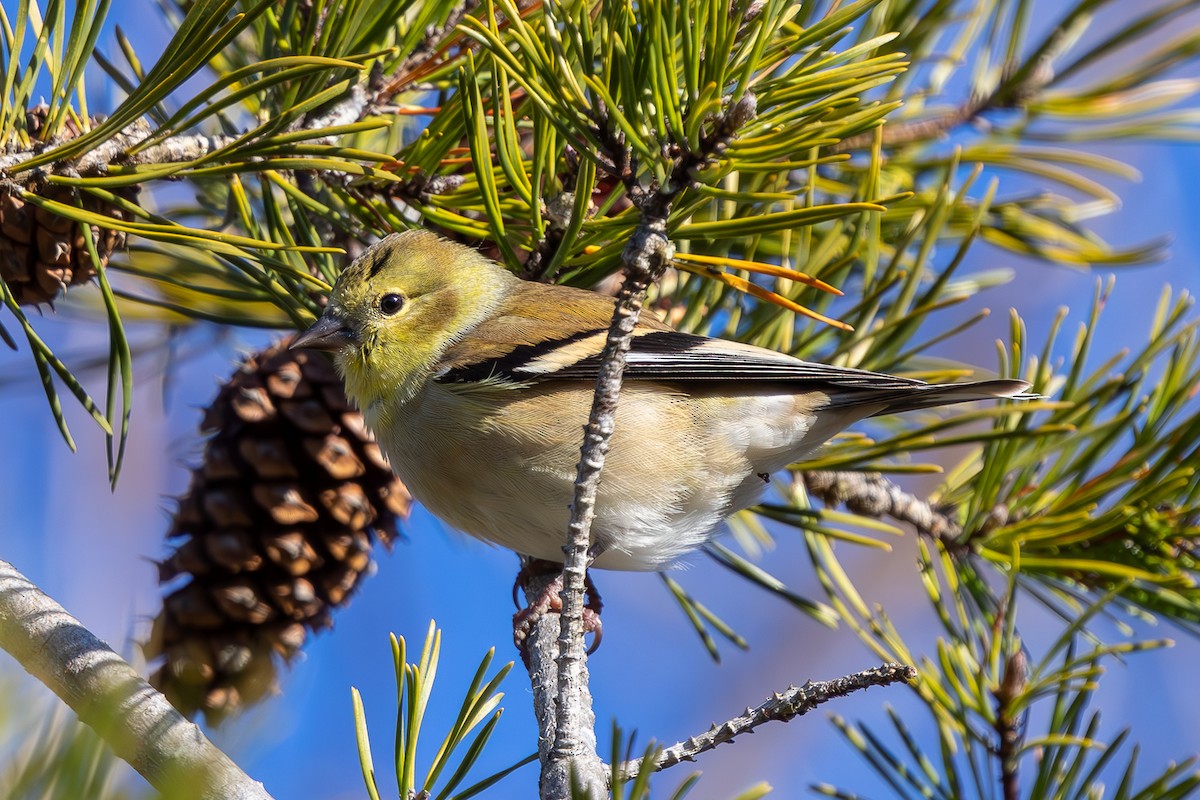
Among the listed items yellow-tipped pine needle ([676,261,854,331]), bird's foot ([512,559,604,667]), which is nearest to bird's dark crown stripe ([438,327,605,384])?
bird's foot ([512,559,604,667])

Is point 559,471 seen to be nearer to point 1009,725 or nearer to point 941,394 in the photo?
point 941,394

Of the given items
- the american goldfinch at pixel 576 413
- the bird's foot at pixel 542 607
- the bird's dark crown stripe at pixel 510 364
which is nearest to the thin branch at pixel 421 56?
the american goldfinch at pixel 576 413

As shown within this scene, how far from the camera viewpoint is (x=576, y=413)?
75.2 inches

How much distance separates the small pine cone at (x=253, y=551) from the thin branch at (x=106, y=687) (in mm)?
709

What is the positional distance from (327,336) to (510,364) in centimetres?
33

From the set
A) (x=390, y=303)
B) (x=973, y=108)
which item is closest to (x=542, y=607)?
(x=390, y=303)

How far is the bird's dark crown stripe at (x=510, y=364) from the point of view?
198 centimetres

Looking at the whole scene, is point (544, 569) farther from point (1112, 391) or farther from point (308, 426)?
point (1112, 391)

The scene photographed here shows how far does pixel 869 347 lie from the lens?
1.97 m

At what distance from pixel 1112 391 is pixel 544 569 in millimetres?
1042

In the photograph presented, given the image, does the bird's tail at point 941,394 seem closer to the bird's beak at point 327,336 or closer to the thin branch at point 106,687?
the bird's beak at point 327,336

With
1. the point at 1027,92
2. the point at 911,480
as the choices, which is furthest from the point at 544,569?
the point at 911,480

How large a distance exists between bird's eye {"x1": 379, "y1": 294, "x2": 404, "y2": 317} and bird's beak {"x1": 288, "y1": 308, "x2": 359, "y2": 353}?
135 mm

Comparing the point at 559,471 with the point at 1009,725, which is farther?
the point at 559,471
